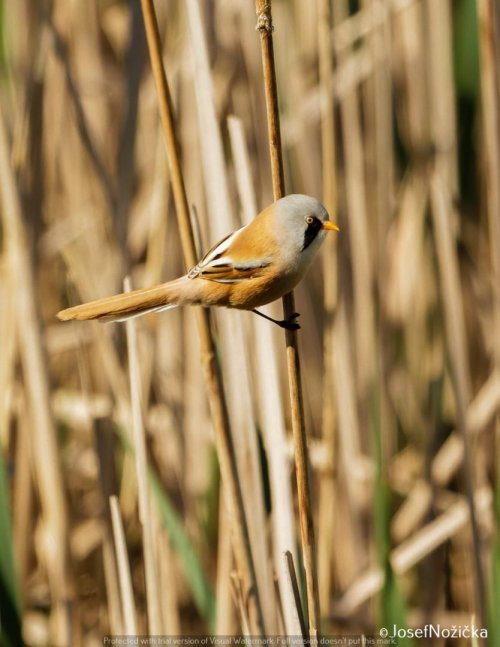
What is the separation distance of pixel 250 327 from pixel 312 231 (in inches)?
19.7

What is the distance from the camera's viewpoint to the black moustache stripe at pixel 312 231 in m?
1.03

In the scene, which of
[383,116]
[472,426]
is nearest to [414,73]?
[383,116]

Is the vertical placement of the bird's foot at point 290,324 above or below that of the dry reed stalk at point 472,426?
above

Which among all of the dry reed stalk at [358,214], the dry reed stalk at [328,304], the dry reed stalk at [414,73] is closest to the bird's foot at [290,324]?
the dry reed stalk at [328,304]

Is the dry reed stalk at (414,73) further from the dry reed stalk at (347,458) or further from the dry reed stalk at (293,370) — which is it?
the dry reed stalk at (293,370)

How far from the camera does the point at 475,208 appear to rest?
221cm

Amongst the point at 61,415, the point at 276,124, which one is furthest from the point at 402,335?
the point at 276,124

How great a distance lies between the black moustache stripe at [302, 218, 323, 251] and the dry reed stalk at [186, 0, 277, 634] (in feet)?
0.70

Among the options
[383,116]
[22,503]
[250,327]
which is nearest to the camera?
[250,327]

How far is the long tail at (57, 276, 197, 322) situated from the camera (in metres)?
1.00

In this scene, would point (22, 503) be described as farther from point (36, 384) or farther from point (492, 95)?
point (492, 95)

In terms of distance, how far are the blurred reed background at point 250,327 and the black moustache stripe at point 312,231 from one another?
0.22 metres

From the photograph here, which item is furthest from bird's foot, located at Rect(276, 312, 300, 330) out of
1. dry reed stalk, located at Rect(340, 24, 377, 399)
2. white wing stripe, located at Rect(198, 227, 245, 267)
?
dry reed stalk, located at Rect(340, 24, 377, 399)

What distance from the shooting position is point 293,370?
95cm
